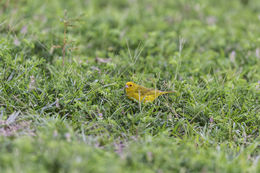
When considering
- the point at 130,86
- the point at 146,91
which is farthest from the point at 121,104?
the point at 146,91

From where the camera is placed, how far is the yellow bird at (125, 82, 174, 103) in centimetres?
398

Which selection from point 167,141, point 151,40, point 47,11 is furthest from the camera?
point 47,11

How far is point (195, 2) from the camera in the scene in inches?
304

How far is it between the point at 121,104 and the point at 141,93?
1.02 ft

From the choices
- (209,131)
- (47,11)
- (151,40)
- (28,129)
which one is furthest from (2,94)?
(47,11)

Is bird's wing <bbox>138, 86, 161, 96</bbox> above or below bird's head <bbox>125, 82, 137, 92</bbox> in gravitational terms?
below

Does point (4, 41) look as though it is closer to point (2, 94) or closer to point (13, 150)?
point (2, 94)

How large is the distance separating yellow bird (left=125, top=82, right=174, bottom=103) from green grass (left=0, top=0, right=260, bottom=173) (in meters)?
0.09

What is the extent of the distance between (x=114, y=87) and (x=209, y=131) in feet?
4.21

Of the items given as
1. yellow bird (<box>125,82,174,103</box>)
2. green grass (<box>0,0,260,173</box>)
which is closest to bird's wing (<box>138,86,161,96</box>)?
yellow bird (<box>125,82,174,103</box>)

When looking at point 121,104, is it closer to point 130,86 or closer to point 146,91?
point 130,86

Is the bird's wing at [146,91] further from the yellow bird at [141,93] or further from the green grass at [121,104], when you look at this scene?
the green grass at [121,104]

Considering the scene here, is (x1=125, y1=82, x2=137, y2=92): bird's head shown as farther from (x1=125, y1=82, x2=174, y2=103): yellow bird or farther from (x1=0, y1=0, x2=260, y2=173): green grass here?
(x1=0, y1=0, x2=260, y2=173): green grass

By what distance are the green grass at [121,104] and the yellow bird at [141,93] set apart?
0.09 meters
